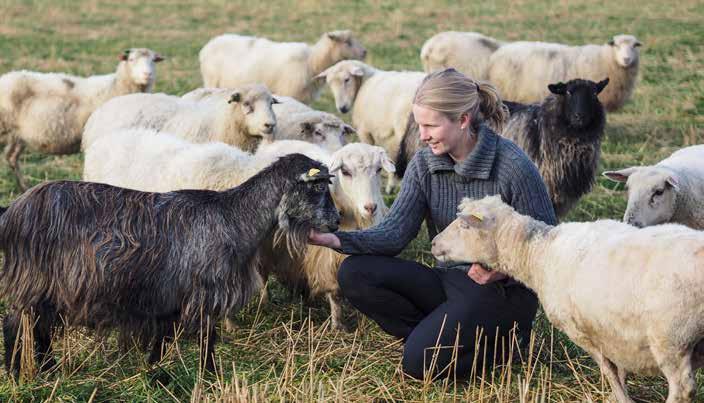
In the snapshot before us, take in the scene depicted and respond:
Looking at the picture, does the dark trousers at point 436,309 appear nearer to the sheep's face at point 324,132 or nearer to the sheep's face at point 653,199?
the sheep's face at point 653,199

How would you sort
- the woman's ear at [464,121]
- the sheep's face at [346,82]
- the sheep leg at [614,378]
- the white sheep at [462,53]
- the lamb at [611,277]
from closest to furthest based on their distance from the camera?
1. the lamb at [611,277]
2. the sheep leg at [614,378]
3. the woman's ear at [464,121]
4. the sheep's face at [346,82]
5. the white sheep at [462,53]

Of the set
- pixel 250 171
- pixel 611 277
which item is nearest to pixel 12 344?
pixel 250 171

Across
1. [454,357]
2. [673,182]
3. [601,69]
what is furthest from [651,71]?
[454,357]

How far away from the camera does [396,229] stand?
4613 mm

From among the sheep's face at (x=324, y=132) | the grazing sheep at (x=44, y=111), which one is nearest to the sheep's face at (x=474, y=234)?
the sheep's face at (x=324, y=132)

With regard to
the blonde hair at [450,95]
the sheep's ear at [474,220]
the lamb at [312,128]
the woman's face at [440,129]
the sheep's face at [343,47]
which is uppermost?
the blonde hair at [450,95]

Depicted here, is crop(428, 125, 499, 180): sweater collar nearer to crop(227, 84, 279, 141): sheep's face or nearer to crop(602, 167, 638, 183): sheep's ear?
crop(602, 167, 638, 183): sheep's ear

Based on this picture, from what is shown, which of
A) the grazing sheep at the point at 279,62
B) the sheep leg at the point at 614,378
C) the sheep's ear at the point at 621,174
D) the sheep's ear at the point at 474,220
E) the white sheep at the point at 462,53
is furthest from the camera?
the white sheep at the point at 462,53

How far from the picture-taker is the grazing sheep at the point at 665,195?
5680mm

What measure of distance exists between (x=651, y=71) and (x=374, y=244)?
1058cm

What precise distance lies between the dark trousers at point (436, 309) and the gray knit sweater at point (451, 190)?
107 millimetres

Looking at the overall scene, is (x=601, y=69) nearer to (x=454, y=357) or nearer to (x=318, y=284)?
(x=318, y=284)

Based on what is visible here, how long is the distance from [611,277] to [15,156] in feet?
22.8

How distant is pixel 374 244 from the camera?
459 centimetres
